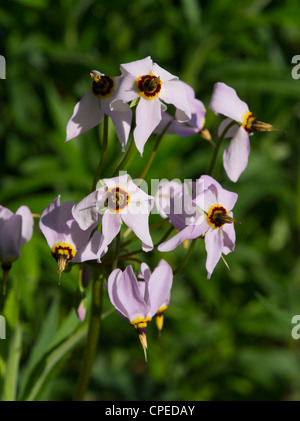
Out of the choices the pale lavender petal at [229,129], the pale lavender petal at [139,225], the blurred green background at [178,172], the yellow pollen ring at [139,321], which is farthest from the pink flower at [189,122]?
the blurred green background at [178,172]

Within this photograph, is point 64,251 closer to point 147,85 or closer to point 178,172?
point 147,85

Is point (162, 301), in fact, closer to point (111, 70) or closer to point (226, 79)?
point (111, 70)

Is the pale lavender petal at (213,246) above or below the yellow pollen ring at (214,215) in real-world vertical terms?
below

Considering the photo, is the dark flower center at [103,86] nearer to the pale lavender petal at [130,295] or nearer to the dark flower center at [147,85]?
the dark flower center at [147,85]

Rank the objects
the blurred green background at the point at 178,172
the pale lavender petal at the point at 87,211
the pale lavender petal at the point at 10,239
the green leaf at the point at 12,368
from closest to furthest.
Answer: the pale lavender petal at the point at 87,211, the pale lavender petal at the point at 10,239, the green leaf at the point at 12,368, the blurred green background at the point at 178,172

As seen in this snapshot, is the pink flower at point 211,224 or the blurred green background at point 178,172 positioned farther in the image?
the blurred green background at point 178,172

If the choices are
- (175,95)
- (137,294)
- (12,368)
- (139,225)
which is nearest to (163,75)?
(175,95)

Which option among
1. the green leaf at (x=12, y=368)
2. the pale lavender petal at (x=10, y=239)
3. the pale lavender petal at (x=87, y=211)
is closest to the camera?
the pale lavender petal at (x=87, y=211)

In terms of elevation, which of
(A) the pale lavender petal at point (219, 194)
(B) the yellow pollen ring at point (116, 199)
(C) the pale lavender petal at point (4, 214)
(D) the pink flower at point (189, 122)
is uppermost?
(D) the pink flower at point (189, 122)
